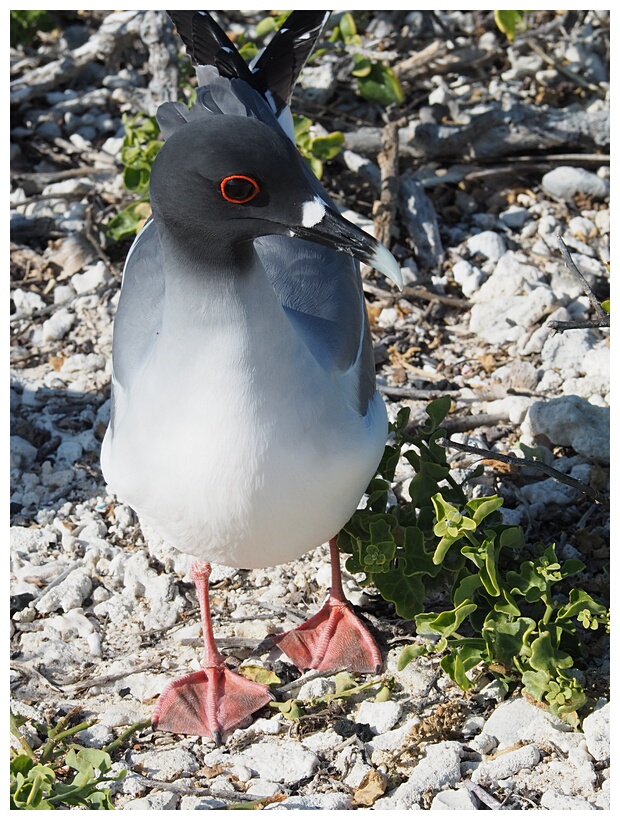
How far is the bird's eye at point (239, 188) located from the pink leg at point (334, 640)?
1.52m

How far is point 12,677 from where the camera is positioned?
4.14 meters

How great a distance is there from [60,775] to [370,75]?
4.16 metres

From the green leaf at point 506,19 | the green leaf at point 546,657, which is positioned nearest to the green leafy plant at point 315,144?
the green leaf at point 506,19

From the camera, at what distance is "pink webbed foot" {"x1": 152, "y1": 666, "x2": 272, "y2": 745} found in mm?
3936

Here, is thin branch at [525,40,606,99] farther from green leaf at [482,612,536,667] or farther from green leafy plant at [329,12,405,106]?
green leaf at [482,612,536,667]

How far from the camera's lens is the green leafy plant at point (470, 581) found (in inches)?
142

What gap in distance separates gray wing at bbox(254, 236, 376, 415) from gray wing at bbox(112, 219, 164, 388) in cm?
41

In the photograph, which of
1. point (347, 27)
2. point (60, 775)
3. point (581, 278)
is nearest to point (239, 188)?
point (581, 278)

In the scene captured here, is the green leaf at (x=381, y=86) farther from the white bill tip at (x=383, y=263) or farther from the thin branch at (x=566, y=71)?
the white bill tip at (x=383, y=263)

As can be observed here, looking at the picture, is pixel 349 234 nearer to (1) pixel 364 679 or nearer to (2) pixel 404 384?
(1) pixel 364 679

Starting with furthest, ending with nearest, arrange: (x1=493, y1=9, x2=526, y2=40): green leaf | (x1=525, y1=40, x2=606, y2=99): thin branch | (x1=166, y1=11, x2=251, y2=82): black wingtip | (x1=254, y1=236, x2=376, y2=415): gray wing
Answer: (x1=525, y1=40, x2=606, y2=99): thin branch
(x1=493, y1=9, x2=526, y2=40): green leaf
(x1=166, y1=11, x2=251, y2=82): black wingtip
(x1=254, y1=236, x2=376, y2=415): gray wing

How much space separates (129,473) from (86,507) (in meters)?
1.27

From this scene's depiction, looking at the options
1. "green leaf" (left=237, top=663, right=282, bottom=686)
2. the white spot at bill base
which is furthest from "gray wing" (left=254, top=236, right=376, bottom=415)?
"green leaf" (left=237, top=663, right=282, bottom=686)
